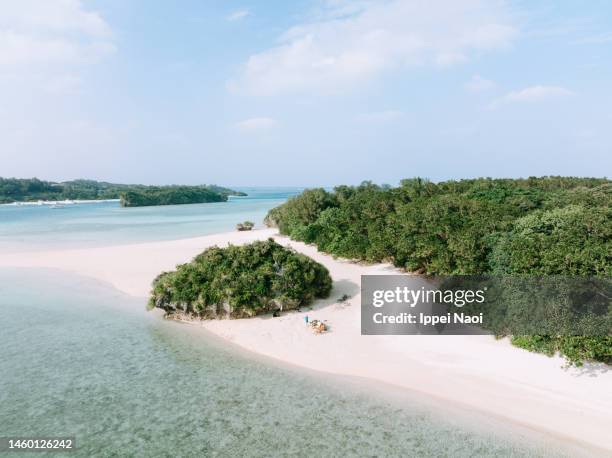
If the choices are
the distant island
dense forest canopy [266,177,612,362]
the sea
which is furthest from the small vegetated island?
the distant island

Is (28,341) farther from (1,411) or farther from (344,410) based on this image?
(344,410)

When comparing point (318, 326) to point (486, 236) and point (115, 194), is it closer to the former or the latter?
point (486, 236)

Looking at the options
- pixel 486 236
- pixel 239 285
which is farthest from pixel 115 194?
pixel 486 236

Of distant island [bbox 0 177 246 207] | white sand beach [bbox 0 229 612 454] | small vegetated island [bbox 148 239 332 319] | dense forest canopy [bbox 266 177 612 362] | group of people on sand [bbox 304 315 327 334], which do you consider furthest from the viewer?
distant island [bbox 0 177 246 207]

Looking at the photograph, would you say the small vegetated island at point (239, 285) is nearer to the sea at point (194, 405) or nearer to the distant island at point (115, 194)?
the sea at point (194, 405)

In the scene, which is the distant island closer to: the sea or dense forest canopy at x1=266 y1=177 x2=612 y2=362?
dense forest canopy at x1=266 y1=177 x2=612 y2=362

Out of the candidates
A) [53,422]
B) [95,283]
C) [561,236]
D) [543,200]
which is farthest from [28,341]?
[543,200]

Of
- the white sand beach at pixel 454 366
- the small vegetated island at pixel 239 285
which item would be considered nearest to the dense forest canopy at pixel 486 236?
the white sand beach at pixel 454 366
